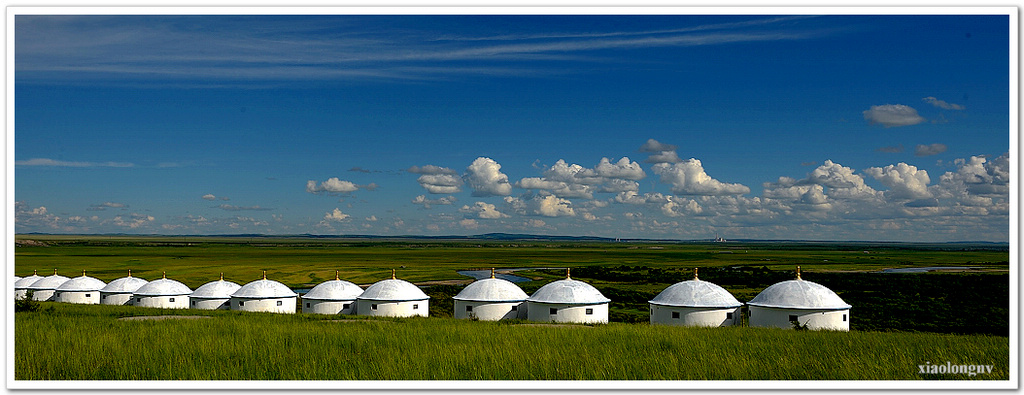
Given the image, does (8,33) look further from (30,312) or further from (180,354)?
(30,312)

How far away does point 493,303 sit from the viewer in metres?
42.9

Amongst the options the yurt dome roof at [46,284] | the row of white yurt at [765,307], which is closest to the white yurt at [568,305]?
the row of white yurt at [765,307]

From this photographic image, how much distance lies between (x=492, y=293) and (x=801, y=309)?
1747 centimetres

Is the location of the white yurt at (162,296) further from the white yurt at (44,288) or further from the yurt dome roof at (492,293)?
the yurt dome roof at (492,293)

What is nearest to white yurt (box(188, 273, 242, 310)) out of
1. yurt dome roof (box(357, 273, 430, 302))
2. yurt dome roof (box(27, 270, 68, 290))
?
yurt dome roof (box(357, 273, 430, 302))

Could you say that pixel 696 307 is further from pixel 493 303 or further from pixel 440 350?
Answer: pixel 440 350

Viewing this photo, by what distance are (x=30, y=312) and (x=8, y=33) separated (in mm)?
35824

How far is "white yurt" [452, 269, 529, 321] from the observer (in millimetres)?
42875

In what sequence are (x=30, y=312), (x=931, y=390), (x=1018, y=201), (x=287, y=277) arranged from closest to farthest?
1. (x=931, y=390)
2. (x=1018, y=201)
3. (x=30, y=312)
4. (x=287, y=277)

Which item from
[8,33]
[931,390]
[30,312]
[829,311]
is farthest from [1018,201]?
[30,312]

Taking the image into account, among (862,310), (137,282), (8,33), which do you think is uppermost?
(8,33)

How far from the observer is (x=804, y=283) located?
36.8 metres

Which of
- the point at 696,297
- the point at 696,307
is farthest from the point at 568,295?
the point at 696,307

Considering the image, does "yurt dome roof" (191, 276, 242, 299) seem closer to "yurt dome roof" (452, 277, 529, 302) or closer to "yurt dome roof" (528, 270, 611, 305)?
"yurt dome roof" (452, 277, 529, 302)
